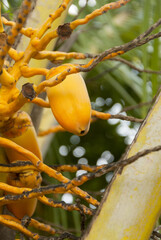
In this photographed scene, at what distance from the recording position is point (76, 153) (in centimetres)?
183

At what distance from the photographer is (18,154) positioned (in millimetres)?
652

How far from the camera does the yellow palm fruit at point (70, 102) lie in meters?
0.57

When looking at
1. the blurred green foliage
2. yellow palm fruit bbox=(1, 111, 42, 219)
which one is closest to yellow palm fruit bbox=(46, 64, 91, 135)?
yellow palm fruit bbox=(1, 111, 42, 219)

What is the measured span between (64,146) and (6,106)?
1265 millimetres

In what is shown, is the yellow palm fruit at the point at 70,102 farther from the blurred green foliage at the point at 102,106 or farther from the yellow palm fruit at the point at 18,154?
the blurred green foliage at the point at 102,106

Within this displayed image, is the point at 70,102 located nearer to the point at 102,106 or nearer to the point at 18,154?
the point at 18,154

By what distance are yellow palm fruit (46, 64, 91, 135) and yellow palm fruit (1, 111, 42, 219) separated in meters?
0.09

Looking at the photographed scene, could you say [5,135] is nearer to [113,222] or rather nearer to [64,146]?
[113,222]

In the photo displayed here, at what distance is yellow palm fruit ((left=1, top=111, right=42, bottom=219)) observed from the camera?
65 cm

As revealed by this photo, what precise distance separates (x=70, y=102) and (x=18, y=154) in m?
0.14

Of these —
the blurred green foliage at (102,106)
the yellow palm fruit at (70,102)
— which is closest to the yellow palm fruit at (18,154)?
the yellow palm fruit at (70,102)

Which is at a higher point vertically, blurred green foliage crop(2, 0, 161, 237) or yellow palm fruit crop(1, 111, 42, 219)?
yellow palm fruit crop(1, 111, 42, 219)

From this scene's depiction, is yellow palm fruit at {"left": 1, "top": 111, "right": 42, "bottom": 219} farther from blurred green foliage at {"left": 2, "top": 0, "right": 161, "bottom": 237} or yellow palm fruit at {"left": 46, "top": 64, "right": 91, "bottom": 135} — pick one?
blurred green foliage at {"left": 2, "top": 0, "right": 161, "bottom": 237}

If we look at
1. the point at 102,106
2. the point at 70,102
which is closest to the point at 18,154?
the point at 70,102
